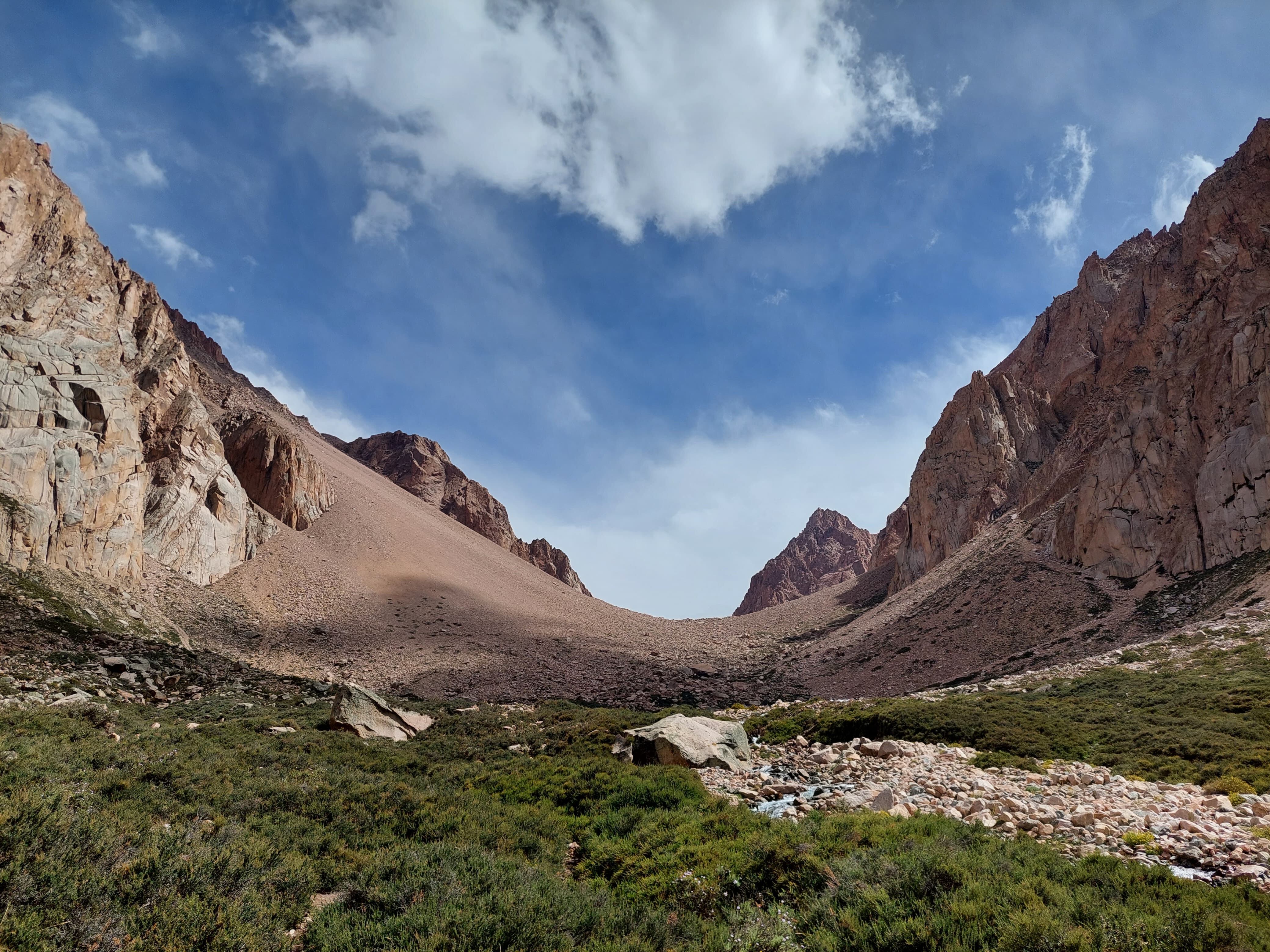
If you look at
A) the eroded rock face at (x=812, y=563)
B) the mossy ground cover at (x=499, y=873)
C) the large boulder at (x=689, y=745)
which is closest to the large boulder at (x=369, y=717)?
the mossy ground cover at (x=499, y=873)

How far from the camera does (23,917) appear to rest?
5.05 m

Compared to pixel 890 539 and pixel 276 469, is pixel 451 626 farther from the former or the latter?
pixel 890 539

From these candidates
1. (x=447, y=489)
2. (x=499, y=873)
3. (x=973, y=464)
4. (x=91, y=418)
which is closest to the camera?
(x=499, y=873)

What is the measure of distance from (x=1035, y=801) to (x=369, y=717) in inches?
774

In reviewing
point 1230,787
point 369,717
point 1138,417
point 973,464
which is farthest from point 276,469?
point 973,464

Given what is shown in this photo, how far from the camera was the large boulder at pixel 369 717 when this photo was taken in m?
19.3

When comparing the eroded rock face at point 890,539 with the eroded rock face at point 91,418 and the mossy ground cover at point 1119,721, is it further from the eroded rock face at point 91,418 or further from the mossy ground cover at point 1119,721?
the eroded rock face at point 91,418

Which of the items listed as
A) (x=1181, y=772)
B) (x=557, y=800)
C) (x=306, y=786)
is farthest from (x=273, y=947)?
(x=1181, y=772)

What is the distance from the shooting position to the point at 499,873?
25.4ft

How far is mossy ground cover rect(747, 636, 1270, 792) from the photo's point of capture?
37.5 feet

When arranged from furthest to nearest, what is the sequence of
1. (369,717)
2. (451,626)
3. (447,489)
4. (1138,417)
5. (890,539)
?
(447,489)
(890,539)
(451,626)
(1138,417)
(369,717)

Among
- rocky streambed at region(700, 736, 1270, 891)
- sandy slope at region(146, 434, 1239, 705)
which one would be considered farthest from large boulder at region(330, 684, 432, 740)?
sandy slope at region(146, 434, 1239, 705)

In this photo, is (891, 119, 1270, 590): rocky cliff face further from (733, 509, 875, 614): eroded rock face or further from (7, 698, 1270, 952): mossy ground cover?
(733, 509, 875, 614): eroded rock face

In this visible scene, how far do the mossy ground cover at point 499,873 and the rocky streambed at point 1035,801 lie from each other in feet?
2.57
